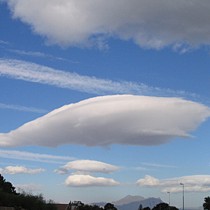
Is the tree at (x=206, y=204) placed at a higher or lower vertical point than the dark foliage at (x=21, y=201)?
higher

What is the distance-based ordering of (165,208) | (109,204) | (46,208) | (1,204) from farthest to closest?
(109,204), (165,208), (46,208), (1,204)

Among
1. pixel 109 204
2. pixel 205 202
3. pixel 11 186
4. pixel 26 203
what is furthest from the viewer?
pixel 109 204

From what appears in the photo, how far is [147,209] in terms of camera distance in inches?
7126

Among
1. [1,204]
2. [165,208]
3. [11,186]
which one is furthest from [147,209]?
[1,204]

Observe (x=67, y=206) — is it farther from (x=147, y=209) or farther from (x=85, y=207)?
(x=147, y=209)

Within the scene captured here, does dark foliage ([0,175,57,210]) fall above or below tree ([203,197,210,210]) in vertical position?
below

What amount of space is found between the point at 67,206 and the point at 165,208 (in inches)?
1825

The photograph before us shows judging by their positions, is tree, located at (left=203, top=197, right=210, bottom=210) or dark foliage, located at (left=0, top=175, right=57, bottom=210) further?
tree, located at (left=203, top=197, right=210, bottom=210)

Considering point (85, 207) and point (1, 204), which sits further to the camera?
point (85, 207)

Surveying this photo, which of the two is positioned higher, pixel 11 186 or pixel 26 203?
pixel 11 186

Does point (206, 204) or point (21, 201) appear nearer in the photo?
point (21, 201)

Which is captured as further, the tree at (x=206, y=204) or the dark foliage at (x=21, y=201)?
the tree at (x=206, y=204)

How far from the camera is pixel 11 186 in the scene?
123062 mm

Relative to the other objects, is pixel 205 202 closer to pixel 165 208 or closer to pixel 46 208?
pixel 165 208
